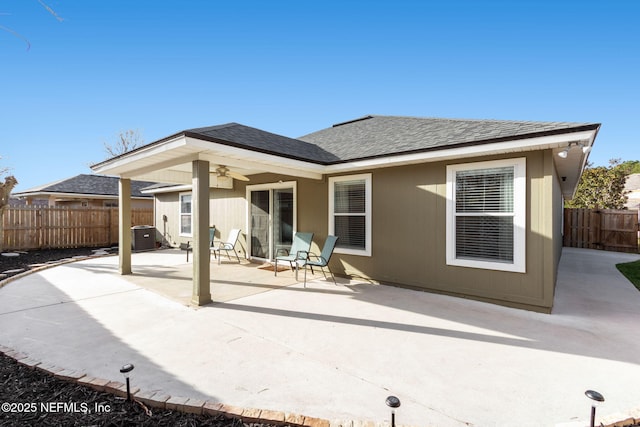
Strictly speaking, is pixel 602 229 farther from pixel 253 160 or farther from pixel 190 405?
pixel 190 405

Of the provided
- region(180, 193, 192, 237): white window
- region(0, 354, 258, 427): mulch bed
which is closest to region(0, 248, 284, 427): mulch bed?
region(0, 354, 258, 427): mulch bed

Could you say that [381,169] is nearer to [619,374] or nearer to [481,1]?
[619,374]

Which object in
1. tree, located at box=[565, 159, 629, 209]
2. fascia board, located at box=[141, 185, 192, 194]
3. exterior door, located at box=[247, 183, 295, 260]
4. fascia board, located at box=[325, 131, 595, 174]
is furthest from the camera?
tree, located at box=[565, 159, 629, 209]

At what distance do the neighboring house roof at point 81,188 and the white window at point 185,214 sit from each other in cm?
682

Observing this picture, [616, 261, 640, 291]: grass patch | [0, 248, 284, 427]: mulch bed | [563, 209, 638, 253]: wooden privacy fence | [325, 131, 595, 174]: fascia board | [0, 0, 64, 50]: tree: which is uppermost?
[0, 0, 64, 50]: tree

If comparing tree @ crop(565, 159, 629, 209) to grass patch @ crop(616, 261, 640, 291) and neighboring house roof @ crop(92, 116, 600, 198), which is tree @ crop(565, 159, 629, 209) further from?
neighboring house roof @ crop(92, 116, 600, 198)

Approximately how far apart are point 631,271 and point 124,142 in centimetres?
3166

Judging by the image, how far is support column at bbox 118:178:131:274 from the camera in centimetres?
682

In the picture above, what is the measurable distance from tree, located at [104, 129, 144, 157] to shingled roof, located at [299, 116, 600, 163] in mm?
22257

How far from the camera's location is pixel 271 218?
8219mm

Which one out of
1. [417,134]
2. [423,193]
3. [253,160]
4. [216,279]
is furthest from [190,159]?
[417,134]

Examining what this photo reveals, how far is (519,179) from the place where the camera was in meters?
4.56

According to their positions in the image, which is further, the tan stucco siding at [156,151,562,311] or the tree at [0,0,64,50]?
the tan stucco siding at [156,151,562,311]

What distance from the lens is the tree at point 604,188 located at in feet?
54.3
